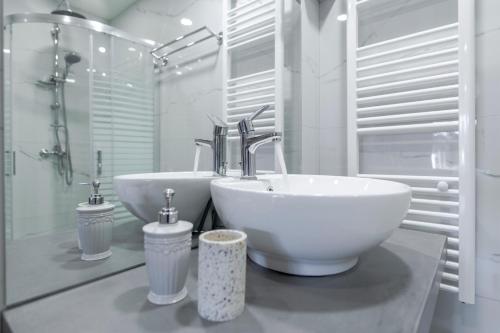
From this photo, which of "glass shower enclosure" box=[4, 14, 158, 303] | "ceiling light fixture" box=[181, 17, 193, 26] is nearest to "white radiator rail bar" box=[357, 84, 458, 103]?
"ceiling light fixture" box=[181, 17, 193, 26]

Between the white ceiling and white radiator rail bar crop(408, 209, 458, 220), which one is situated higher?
the white ceiling

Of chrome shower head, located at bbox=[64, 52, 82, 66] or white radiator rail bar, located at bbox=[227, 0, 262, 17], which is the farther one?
white radiator rail bar, located at bbox=[227, 0, 262, 17]

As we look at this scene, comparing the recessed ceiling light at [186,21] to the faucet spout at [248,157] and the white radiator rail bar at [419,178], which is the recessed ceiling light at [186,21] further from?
the white radiator rail bar at [419,178]

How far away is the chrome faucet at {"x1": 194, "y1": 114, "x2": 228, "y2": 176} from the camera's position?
1.01m

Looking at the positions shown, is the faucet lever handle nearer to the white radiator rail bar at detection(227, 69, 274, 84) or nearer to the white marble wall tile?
the white radiator rail bar at detection(227, 69, 274, 84)

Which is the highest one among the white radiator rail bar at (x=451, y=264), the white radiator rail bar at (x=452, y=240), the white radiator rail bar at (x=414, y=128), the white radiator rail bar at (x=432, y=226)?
the white radiator rail bar at (x=414, y=128)

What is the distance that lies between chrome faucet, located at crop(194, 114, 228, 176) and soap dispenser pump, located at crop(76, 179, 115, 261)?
40cm

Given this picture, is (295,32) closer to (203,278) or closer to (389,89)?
(389,89)

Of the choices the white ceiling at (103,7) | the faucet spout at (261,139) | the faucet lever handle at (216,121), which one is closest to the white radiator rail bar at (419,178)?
the faucet spout at (261,139)

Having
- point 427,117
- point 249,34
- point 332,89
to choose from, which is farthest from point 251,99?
point 427,117

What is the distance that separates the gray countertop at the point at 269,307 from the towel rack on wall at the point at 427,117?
472 millimetres

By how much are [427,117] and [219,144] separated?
32.7 inches

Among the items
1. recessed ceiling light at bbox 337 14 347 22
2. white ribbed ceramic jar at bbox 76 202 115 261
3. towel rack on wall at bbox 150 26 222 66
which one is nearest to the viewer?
white ribbed ceramic jar at bbox 76 202 115 261

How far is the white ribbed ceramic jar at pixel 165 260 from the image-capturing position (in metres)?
0.50
